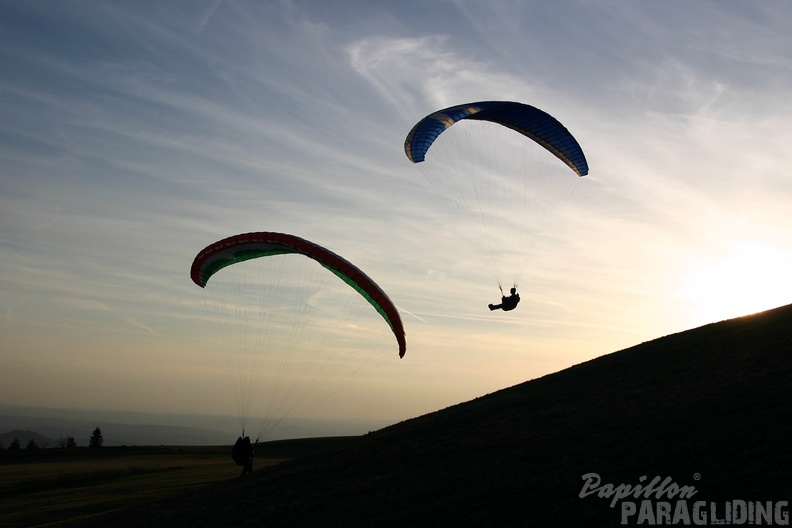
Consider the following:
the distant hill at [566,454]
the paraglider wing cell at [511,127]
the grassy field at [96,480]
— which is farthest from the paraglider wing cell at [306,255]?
the grassy field at [96,480]

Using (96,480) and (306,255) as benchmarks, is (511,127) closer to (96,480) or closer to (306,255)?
(306,255)

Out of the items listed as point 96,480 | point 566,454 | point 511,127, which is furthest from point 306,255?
point 96,480

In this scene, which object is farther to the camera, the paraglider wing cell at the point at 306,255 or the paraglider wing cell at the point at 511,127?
the paraglider wing cell at the point at 511,127

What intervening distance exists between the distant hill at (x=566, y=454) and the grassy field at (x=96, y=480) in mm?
4169

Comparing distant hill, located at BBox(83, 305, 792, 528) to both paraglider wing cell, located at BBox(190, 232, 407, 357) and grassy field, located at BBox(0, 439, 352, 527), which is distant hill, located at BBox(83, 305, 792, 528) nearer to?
grassy field, located at BBox(0, 439, 352, 527)

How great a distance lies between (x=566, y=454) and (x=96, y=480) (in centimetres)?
2692

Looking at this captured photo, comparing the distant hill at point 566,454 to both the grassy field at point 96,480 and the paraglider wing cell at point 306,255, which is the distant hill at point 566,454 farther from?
the paraglider wing cell at point 306,255

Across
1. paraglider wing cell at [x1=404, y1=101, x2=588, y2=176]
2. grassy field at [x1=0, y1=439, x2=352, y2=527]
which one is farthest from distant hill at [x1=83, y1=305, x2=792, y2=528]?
paraglider wing cell at [x1=404, y1=101, x2=588, y2=176]

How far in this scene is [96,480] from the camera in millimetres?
34812

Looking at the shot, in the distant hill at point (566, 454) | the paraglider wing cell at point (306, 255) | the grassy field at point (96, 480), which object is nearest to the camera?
the distant hill at point (566, 454)

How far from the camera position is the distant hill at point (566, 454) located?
15164mm

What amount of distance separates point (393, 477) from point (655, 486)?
8.42m

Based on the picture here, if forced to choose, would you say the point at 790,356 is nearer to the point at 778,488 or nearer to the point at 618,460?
the point at 618,460

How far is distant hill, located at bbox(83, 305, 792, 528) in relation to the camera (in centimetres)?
1516
